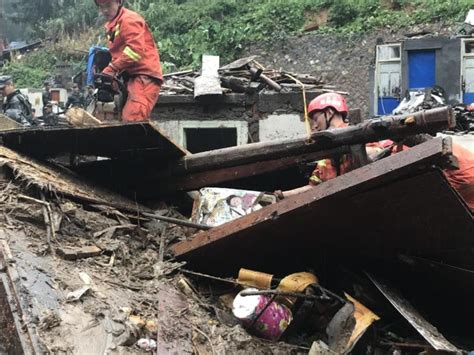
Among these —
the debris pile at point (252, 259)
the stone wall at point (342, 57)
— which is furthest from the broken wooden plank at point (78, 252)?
the stone wall at point (342, 57)

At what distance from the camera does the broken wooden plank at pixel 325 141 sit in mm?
2820

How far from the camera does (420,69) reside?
1159cm

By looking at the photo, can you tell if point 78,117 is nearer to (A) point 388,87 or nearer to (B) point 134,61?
(B) point 134,61

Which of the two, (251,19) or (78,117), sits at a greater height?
(251,19)

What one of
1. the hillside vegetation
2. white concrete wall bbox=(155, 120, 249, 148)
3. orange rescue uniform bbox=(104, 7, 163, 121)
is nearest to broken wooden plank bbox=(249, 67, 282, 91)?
white concrete wall bbox=(155, 120, 249, 148)

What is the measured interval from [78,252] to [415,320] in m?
1.71

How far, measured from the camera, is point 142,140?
12.6 ft

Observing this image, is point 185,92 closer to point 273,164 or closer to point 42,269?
point 273,164

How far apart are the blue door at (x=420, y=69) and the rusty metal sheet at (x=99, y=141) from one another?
8596 mm

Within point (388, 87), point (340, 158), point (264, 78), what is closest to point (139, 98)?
point (264, 78)

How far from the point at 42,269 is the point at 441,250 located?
1963 mm

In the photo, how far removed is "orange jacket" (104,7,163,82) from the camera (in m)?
5.99

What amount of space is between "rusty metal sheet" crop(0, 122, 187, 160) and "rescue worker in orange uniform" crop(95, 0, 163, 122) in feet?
6.64

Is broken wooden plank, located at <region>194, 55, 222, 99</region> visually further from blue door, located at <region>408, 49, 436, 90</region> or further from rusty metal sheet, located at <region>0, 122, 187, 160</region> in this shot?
blue door, located at <region>408, 49, 436, 90</region>
